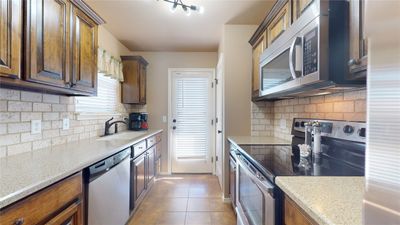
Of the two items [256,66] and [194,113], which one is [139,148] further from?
[194,113]

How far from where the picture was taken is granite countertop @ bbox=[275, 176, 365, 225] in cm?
66

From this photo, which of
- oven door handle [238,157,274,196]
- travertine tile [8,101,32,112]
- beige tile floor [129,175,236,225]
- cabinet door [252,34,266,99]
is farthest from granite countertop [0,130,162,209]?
cabinet door [252,34,266,99]

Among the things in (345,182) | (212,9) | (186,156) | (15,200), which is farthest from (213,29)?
(15,200)

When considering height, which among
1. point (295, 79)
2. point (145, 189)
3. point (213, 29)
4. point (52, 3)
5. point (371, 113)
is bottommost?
point (145, 189)

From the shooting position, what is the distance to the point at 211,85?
4.41m

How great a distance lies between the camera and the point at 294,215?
95 centimetres

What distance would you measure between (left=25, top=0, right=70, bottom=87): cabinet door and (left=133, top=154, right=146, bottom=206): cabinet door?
126 centimetres

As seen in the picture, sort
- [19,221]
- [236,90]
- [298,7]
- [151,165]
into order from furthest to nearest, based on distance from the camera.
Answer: [151,165]
[236,90]
[298,7]
[19,221]

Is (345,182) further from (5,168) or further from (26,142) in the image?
(26,142)

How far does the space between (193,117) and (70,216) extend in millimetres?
3220

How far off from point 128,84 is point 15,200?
318cm

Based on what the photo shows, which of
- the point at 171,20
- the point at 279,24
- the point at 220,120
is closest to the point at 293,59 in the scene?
the point at 279,24

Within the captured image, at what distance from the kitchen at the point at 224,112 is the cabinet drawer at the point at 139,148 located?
0.02 metres

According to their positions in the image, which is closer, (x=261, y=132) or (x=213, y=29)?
(x=261, y=132)
